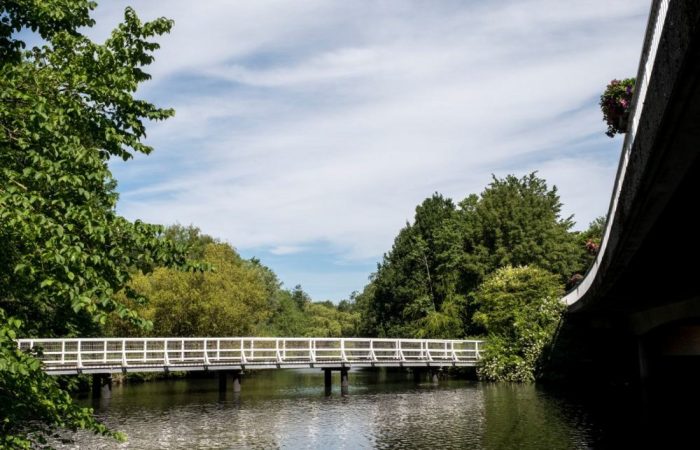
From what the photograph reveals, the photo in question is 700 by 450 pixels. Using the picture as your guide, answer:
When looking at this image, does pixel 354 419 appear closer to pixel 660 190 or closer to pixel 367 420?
pixel 367 420

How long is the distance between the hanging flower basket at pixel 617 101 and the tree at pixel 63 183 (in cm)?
1252

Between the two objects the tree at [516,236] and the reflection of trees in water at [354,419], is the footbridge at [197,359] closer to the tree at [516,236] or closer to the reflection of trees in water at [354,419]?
the reflection of trees in water at [354,419]

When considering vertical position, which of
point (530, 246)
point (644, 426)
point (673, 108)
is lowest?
point (644, 426)

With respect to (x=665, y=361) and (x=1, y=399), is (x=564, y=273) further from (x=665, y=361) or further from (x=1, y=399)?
(x=1, y=399)

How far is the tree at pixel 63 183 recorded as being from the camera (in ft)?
22.5

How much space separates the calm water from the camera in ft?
61.6

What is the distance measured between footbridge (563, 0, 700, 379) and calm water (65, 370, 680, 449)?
4.38 m

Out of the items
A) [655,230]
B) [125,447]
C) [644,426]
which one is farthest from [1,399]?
[644,426]

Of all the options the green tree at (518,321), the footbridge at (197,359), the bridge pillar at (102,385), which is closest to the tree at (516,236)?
the green tree at (518,321)

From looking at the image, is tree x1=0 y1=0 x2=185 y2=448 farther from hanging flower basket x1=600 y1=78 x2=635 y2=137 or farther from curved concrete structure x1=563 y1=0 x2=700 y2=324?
hanging flower basket x1=600 y1=78 x2=635 y2=137

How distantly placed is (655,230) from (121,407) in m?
24.8

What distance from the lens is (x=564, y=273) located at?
51656 millimetres

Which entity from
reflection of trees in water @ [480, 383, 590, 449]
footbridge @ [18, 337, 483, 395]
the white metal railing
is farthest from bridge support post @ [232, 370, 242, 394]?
reflection of trees in water @ [480, 383, 590, 449]

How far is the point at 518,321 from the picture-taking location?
41031 mm
